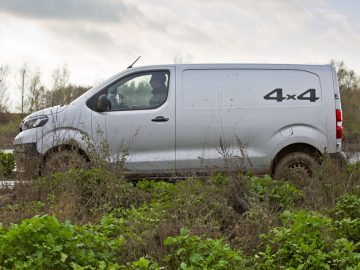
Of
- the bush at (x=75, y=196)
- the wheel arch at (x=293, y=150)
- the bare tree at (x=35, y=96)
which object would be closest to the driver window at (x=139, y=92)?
the wheel arch at (x=293, y=150)

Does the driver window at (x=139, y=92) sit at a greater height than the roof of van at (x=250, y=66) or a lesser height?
lesser

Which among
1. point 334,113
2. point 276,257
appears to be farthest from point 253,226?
point 334,113

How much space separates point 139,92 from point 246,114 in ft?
5.73

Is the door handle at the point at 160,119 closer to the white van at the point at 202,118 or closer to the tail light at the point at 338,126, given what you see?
the white van at the point at 202,118

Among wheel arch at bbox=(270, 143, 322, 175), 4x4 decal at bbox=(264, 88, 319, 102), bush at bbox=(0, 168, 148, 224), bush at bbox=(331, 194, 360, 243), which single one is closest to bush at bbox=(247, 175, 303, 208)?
bush at bbox=(331, 194, 360, 243)

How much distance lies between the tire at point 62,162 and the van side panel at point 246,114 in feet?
5.62

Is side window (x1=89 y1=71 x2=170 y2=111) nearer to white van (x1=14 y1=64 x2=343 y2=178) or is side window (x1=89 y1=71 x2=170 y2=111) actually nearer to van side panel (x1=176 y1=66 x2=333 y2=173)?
white van (x1=14 y1=64 x2=343 y2=178)

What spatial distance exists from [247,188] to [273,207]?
0.47 m

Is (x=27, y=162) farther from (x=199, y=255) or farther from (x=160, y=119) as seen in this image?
(x=199, y=255)

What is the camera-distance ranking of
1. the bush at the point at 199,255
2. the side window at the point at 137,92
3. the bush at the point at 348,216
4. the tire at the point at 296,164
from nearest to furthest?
the bush at the point at 199,255, the bush at the point at 348,216, the tire at the point at 296,164, the side window at the point at 137,92

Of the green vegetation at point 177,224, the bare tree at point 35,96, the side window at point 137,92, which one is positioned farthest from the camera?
the bare tree at point 35,96

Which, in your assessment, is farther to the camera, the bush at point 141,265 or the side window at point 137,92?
the side window at point 137,92

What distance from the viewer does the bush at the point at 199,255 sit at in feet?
14.5

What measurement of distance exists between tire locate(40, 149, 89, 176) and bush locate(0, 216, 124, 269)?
2808 millimetres
